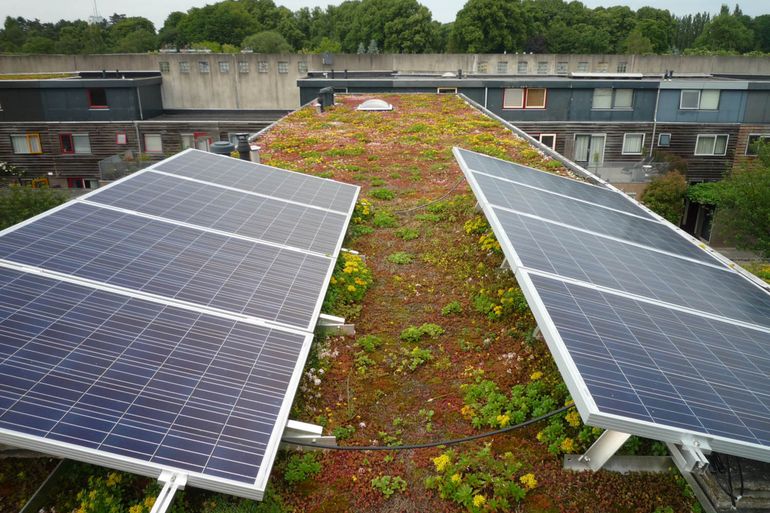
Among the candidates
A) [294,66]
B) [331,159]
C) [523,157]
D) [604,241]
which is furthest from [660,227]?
[294,66]

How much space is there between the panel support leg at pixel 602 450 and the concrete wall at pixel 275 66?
6732 centimetres

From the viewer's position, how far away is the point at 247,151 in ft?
55.6

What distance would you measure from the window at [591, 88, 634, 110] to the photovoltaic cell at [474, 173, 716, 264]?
36279 mm

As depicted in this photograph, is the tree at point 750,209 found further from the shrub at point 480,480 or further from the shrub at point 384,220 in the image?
the shrub at point 480,480

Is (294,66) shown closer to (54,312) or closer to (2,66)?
(2,66)

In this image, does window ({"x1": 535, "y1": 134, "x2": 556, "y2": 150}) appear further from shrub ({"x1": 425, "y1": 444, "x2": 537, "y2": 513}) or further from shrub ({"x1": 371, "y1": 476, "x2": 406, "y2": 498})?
shrub ({"x1": 371, "y1": 476, "x2": 406, "y2": 498})

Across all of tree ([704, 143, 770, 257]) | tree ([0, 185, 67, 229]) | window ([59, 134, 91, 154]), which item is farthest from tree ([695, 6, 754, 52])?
tree ([0, 185, 67, 229])

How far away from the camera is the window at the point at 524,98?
1747 inches

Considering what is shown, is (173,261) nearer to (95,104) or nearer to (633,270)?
(633,270)

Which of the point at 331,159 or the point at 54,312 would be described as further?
the point at 331,159

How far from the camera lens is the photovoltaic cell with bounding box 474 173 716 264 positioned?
1079 centimetres

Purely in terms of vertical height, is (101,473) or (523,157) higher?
(523,157)

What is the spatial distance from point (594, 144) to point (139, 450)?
1838 inches

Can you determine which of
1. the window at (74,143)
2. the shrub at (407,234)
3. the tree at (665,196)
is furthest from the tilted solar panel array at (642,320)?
the window at (74,143)
